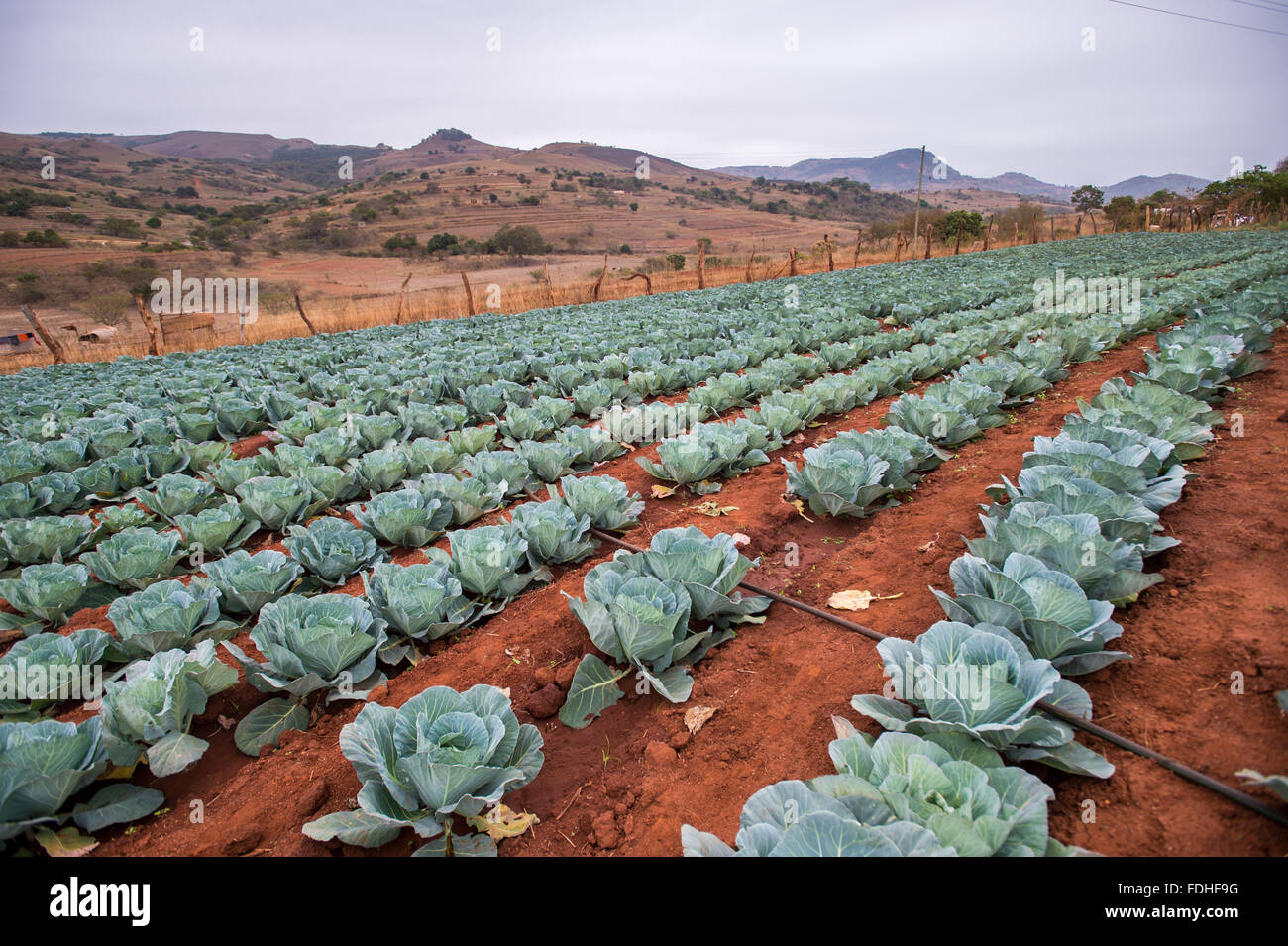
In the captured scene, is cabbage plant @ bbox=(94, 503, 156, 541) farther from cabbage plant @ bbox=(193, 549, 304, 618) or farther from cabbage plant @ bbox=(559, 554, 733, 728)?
cabbage plant @ bbox=(559, 554, 733, 728)

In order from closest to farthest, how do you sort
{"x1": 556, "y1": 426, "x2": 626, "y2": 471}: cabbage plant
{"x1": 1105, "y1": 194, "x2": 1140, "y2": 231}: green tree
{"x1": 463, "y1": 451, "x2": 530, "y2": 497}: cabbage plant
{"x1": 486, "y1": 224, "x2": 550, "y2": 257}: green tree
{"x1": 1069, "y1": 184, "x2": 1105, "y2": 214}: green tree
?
{"x1": 463, "y1": 451, "x2": 530, "y2": 497}: cabbage plant
{"x1": 556, "y1": 426, "x2": 626, "y2": 471}: cabbage plant
{"x1": 486, "y1": 224, "x2": 550, "y2": 257}: green tree
{"x1": 1105, "y1": 194, "x2": 1140, "y2": 231}: green tree
{"x1": 1069, "y1": 184, "x2": 1105, "y2": 214}: green tree

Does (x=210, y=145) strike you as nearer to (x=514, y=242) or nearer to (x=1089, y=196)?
(x=514, y=242)

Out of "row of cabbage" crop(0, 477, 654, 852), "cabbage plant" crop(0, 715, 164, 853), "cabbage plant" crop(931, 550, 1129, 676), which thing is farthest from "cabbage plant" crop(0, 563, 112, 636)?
"cabbage plant" crop(931, 550, 1129, 676)

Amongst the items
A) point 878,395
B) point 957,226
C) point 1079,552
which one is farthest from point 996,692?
point 957,226

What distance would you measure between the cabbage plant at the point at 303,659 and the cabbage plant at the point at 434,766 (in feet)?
2.03

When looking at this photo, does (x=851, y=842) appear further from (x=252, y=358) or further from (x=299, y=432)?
(x=252, y=358)

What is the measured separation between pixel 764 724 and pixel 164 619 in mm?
2931

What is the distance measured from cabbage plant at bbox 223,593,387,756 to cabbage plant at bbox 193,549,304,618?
0.70 meters

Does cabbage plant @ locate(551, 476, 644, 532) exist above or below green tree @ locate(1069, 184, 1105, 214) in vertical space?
below

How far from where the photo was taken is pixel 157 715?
7.61ft

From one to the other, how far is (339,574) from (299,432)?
367cm

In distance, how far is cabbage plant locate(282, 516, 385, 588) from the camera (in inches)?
143

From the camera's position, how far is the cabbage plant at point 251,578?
10.7 feet
